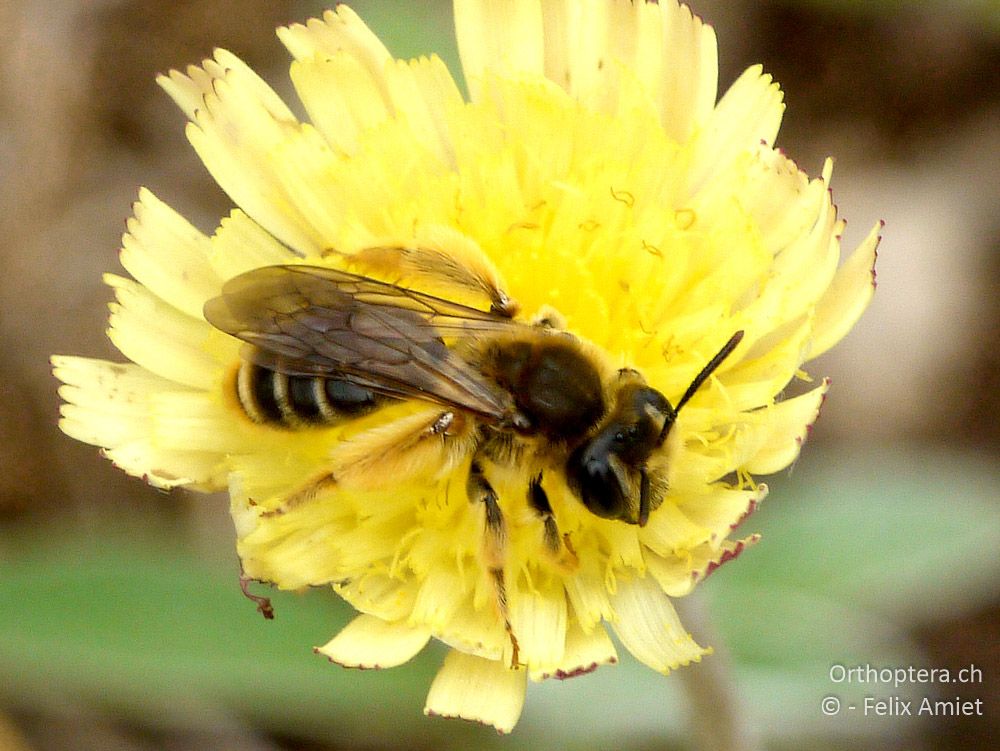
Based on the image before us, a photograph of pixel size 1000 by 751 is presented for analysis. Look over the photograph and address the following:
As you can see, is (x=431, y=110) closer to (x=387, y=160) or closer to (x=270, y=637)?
(x=387, y=160)

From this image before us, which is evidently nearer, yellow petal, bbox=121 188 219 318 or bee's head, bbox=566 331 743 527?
bee's head, bbox=566 331 743 527

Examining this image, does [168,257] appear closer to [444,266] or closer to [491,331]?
[444,266]

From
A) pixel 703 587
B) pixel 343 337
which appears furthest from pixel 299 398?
pixel 703 587

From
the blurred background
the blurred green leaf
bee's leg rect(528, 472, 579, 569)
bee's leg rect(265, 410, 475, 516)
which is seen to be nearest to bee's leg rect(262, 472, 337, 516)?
bee's leg rect(265, 410, 475, 516)

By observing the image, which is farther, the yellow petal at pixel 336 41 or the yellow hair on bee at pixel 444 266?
the yellow petal at pixel 336 41

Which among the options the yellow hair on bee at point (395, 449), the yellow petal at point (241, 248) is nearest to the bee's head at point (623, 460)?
the yellow hair on bee at point (395, 449)

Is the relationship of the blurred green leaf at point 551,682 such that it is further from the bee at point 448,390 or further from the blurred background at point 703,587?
the bee at point 448,390

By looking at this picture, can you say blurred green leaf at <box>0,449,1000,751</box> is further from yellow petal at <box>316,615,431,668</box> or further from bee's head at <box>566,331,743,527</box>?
bee's head at <box>566,331,743,527</box>
